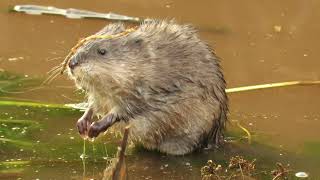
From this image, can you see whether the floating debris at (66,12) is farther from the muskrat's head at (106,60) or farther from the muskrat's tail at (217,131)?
the muskrat's head at (106,60)

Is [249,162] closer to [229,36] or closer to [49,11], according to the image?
[229,36]

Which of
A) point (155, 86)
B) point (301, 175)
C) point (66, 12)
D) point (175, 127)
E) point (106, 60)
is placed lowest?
point (301, 175)

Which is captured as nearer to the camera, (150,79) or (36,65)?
(150,79)

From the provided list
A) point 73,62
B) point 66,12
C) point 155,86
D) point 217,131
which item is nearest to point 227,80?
point 217,131

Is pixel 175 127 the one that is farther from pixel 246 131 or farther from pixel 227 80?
pixel 227 80

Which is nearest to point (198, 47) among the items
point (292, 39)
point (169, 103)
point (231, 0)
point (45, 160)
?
point (169, 103)

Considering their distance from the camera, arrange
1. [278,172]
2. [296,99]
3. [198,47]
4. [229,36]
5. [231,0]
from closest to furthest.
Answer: [278,172], [198,47], [296,99], [229,36], [231,0]

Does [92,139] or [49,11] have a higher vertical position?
[49,11]

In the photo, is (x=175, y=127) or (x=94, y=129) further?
(x=175, y=127)
